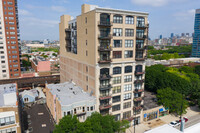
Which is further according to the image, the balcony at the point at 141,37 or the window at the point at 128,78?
the window at the point at 128,78

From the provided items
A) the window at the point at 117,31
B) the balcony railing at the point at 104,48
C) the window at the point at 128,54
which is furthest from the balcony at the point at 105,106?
the window at the point at 117,31

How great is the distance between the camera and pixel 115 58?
150 feet

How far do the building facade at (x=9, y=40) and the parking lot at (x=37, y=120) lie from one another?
43891 mm

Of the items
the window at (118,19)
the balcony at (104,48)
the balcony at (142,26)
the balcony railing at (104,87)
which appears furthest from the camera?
the balcony at (142,26)

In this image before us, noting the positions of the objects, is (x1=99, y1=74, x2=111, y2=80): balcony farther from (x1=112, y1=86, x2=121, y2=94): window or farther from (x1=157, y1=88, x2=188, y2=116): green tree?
(x1=157, y1=88, x2=188, y2=116): green tree

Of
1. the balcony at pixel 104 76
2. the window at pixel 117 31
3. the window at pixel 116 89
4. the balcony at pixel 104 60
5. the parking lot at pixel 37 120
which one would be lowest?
the parking lot at pixel 37 120

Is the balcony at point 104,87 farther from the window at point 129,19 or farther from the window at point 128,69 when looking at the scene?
the window at point 129,19

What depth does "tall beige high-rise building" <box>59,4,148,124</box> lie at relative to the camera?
42.9m

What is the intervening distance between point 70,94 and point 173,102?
42123 millimetres

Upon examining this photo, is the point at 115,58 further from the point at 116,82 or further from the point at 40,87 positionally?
the point at 40,87

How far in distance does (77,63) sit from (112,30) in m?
20.6

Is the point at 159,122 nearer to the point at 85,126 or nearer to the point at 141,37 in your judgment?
the point at 141,37

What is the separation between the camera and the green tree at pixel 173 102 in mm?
58531

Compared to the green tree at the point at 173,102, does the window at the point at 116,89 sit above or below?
above
